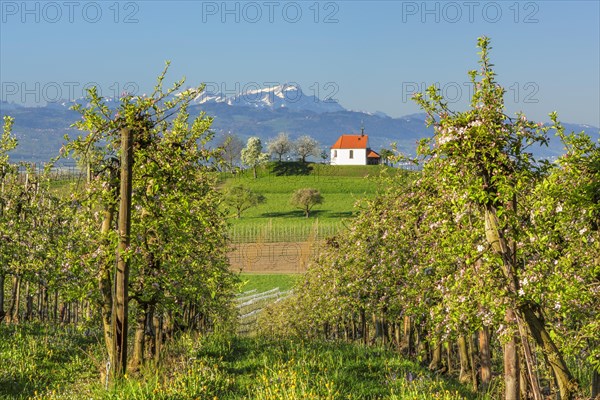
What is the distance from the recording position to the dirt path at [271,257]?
92750mm

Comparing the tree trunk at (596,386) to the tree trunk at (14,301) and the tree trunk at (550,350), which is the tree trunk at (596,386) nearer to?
the tree trunk at (550,350)

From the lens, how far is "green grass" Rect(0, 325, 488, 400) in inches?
485

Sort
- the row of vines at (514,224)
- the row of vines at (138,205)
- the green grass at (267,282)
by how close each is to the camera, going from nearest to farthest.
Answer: the row of vines at (514,224) → the row of vines at (138,205) → the green grass at (267,282)

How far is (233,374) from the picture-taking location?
14.2 meters

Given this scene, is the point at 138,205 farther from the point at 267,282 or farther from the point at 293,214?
the point at 293,214

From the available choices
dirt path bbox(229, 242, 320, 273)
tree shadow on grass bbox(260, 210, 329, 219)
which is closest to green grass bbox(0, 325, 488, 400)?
dirt path bbox(229, 242, 320, 273)

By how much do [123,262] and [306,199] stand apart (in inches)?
4727

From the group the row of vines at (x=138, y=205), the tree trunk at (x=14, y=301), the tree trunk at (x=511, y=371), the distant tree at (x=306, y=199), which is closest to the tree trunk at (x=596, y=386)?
the tree trunk at (x=511, y=371)

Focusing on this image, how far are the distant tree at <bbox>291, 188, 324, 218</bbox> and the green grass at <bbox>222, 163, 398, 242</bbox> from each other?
63.4 inches

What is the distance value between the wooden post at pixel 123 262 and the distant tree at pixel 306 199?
119 metres

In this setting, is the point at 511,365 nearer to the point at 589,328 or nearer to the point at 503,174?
the point at 589,328

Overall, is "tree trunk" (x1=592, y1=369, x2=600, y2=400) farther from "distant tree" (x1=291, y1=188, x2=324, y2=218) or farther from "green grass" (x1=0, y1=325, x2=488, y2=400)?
"distant tree" (x1=291, y1=188, x2=324, y2=218)

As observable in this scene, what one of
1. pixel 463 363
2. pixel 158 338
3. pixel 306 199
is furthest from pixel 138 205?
pixel 306 199

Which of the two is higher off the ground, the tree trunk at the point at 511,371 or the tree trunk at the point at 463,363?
the tree trunk at the point at 511,371
